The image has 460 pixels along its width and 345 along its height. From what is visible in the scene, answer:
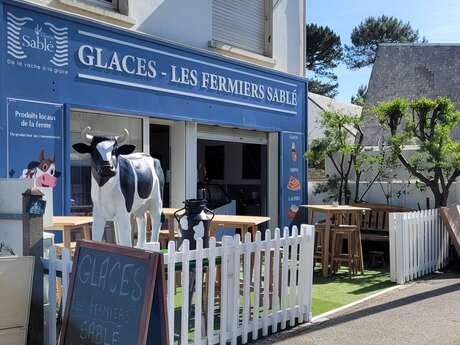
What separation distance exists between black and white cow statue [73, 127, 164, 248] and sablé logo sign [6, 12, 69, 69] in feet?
7.07

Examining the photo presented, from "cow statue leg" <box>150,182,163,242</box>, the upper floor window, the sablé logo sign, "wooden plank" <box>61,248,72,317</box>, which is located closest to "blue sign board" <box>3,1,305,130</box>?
the sablé logo sign

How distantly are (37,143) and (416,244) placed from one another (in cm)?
609

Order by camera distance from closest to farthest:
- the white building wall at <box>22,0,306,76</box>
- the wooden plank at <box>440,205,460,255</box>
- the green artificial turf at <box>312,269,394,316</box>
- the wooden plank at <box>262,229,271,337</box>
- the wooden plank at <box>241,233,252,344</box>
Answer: the wooden plank at <box>241,233,252,344</box>, the wooden plank at <box>262,229,271,337</box>, the green artificial turf at <box>312,269,394,316</box>, the white building wall at <box>22,0,306,76</box>, the wooden plank at <box>440,205,460,255</box>

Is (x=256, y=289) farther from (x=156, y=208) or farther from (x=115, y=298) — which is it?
(x=115, y=298)

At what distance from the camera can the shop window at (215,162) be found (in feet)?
44.9

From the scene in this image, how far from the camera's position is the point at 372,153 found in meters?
12.8

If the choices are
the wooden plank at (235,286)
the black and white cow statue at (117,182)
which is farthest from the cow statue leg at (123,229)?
the wooden plank at (235,286)

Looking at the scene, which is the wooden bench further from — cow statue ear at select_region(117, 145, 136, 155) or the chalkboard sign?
the chalkboard sign

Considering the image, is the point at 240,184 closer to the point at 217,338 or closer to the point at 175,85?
the point at 175,85

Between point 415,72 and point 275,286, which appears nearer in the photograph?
point 275,286

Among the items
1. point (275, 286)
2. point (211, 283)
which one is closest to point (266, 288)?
point (275, 286)

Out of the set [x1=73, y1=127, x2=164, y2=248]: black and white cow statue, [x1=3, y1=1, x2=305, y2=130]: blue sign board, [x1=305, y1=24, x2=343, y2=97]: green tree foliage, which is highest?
[x1=305, y1=24, x2=343, y2=97]: green tree foliage

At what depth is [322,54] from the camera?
38656mm

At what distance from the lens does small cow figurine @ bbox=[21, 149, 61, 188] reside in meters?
7.16
